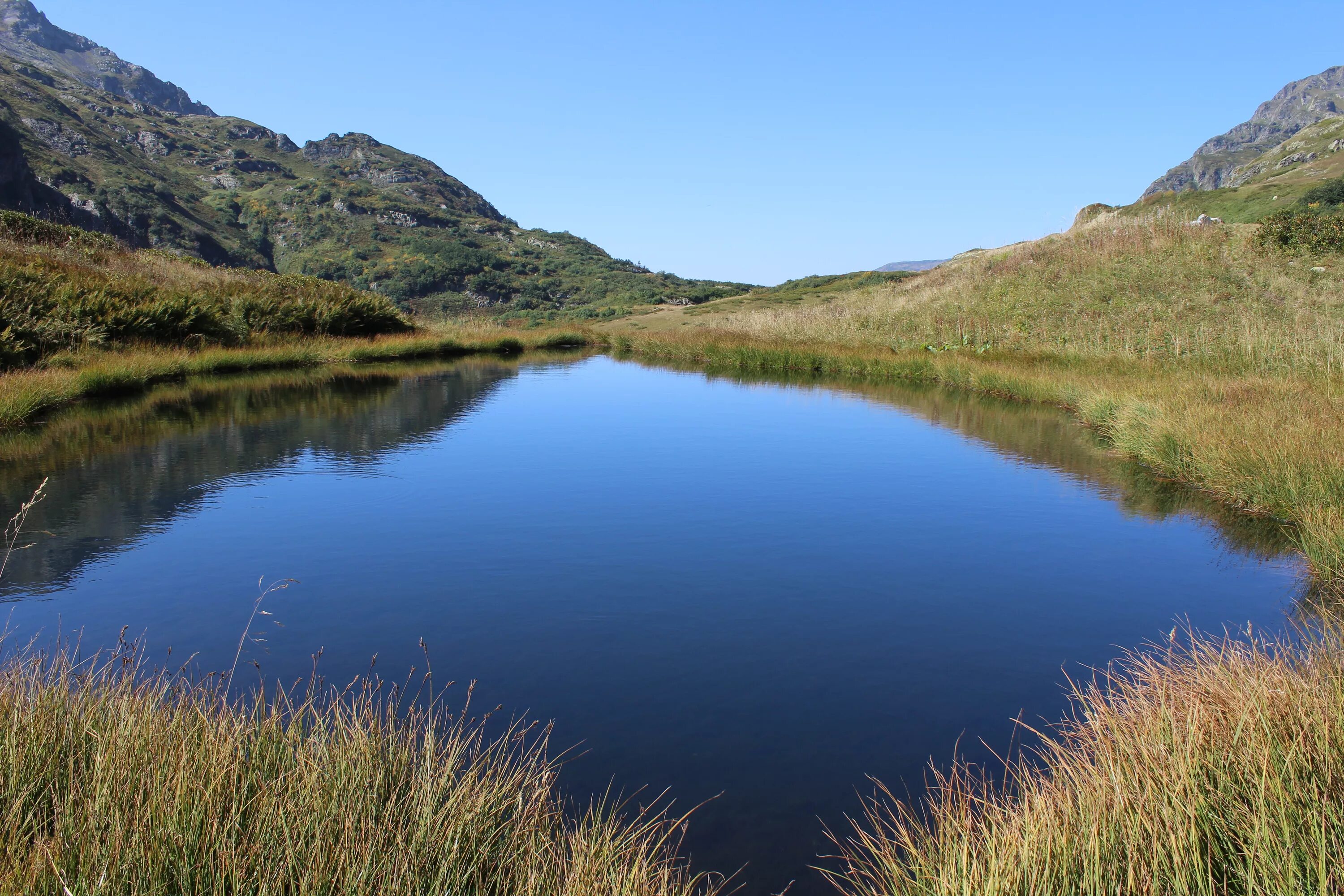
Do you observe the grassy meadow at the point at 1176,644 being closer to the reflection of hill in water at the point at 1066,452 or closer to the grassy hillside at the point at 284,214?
the reflection of hill in water at the point at 1066,452

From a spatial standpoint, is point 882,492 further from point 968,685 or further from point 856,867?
point 856,867

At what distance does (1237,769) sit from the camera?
2.68 meters

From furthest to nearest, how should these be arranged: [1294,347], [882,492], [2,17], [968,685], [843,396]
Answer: [2,17], [843,396], [1294,347], [882,492], [968,685]

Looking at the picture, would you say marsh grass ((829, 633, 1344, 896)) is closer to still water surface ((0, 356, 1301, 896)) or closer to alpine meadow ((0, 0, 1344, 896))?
alpine meadow ((0, 0, 1344, 896))

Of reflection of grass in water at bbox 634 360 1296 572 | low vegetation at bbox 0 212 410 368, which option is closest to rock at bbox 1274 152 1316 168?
reflection of grass in water at bbox 634 360 1296 572

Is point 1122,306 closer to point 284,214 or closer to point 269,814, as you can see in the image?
point 269,814

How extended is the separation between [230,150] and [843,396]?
10040cm

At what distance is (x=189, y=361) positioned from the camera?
17.4 meters

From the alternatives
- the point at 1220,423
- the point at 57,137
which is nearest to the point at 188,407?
the point at 1220,423

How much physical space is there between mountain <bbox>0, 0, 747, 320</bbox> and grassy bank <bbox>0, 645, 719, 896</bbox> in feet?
144

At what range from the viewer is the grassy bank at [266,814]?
7.13 ft

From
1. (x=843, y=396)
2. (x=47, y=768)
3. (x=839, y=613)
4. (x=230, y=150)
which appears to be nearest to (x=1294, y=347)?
(x=843, y=396)

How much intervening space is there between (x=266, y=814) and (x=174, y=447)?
948 centimetres

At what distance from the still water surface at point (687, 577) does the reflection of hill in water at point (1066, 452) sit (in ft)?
0.24
